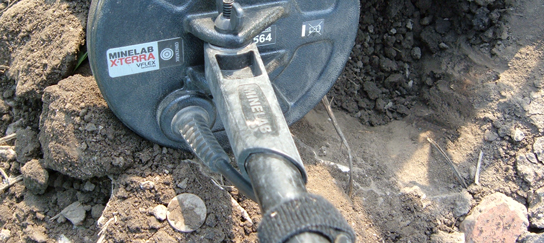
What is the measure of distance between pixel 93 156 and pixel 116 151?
0.26ft

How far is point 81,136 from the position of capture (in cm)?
172

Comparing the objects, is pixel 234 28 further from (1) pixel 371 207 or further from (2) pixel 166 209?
(1) pixel 371 207

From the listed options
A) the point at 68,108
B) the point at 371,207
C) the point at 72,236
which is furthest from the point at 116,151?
the point at 371,207

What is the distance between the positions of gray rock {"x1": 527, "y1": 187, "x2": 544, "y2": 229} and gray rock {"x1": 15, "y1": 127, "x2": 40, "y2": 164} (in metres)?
1.95

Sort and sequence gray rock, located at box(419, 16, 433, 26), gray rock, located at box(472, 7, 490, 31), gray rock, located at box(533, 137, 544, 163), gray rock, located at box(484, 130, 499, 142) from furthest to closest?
gray rock, located at box(419, 16, 433, 26)
gray rock, located at box(472, 7, 490, 31)
gray rock, located at box(484, 130, 499, 142)
gray rock, located at box(533, 137, 544, 163)

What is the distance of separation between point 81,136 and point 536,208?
1748mm

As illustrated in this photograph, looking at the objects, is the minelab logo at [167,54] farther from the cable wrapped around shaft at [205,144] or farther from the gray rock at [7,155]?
the gray rock at [7,155]

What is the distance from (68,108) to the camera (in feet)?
5.64

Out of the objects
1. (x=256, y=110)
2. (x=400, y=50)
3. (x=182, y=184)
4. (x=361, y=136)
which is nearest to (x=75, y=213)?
(x=182, y=184)

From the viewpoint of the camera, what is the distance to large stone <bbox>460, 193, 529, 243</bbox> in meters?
1.81

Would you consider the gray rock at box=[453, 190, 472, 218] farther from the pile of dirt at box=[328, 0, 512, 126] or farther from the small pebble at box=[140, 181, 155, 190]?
the small pebble at box=[140, 181, 155, 190]

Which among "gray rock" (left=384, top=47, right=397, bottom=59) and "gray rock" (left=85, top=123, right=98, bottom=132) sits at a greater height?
"gray rock" (left=85, top=123, right=98, bottom=132)

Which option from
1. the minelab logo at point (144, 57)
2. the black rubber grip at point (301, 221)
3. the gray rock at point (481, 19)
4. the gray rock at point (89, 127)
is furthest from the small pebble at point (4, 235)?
the gray rock at point (481, 19)

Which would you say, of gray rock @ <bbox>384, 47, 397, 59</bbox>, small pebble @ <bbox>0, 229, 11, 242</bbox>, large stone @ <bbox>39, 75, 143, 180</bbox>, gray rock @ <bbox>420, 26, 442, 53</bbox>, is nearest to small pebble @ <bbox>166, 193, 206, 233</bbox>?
large stone @ <bbox>39, 75, 143, 180</bbox>
